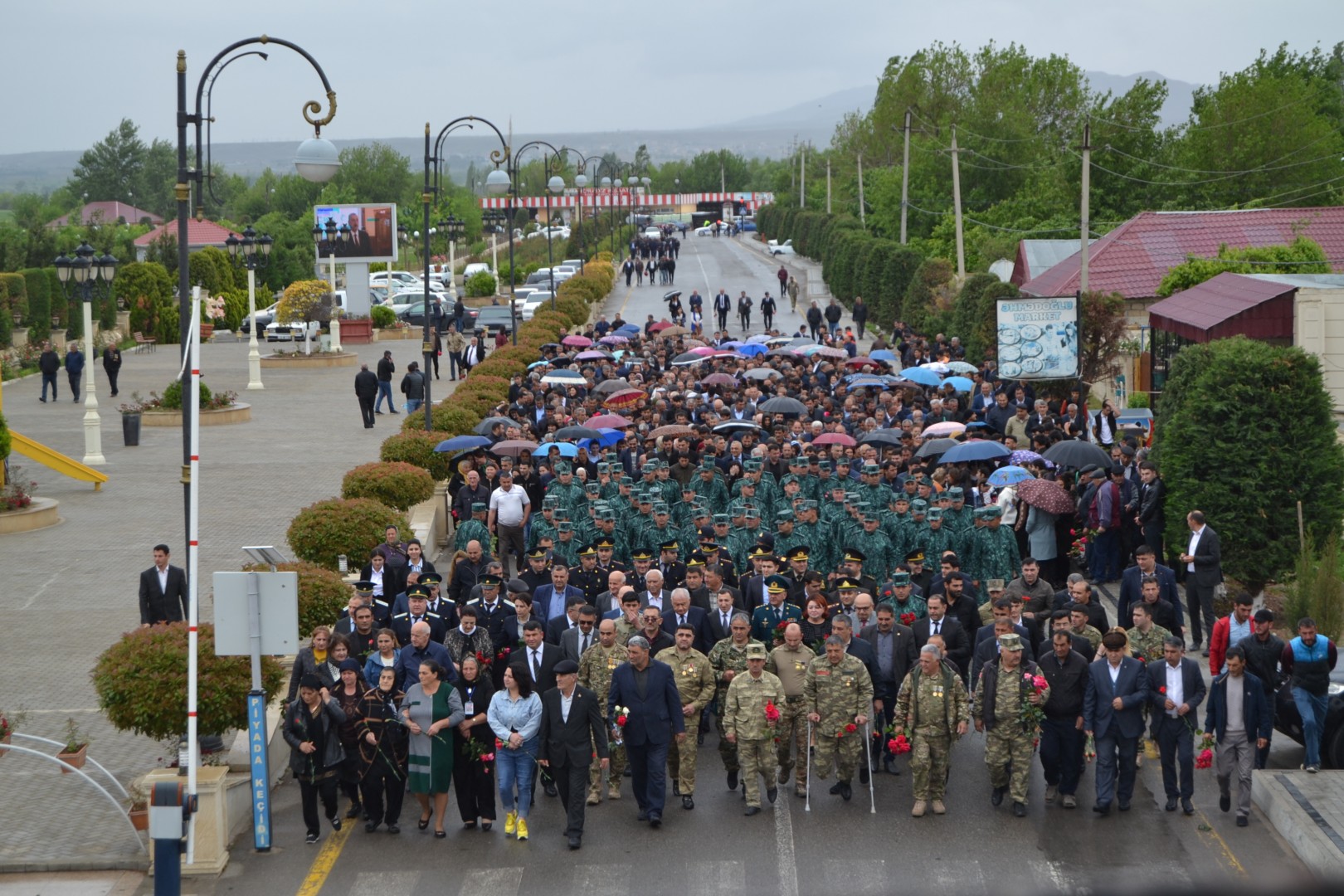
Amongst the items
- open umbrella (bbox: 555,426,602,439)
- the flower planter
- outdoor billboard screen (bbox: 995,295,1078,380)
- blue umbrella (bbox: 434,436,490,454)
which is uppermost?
outdoor billboard screen (bbox: 995,295,1078,380)

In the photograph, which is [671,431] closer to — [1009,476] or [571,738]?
[1009,476]

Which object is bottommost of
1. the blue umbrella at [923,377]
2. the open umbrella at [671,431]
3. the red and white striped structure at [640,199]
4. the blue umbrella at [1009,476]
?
the blue umbrella at [1009,476]

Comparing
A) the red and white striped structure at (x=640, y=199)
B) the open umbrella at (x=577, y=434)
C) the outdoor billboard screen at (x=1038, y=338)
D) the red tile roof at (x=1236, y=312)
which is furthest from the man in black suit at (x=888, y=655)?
the red and white striped structure at (x=640, y=199)

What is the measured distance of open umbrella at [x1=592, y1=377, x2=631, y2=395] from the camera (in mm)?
29422

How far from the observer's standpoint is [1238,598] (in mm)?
12273

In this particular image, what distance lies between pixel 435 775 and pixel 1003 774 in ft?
13.6

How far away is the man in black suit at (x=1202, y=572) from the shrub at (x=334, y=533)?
8.28 m

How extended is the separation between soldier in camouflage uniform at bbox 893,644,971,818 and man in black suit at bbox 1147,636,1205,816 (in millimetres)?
1366

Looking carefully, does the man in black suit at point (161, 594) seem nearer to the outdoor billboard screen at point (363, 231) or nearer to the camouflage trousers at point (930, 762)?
the camouflage trousers at point (930, 762)

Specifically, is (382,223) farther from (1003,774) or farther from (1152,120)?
(1003,774)

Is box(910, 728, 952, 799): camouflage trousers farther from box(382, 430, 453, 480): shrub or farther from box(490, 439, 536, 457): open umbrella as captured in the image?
box(382, 430, 453, 480): shrub

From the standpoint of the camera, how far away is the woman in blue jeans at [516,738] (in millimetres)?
11117

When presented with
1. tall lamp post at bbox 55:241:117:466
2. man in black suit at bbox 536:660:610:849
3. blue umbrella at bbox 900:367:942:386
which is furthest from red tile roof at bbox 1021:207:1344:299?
man in black suit at bbox 536:660:610:849

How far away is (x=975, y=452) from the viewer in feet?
64.3
